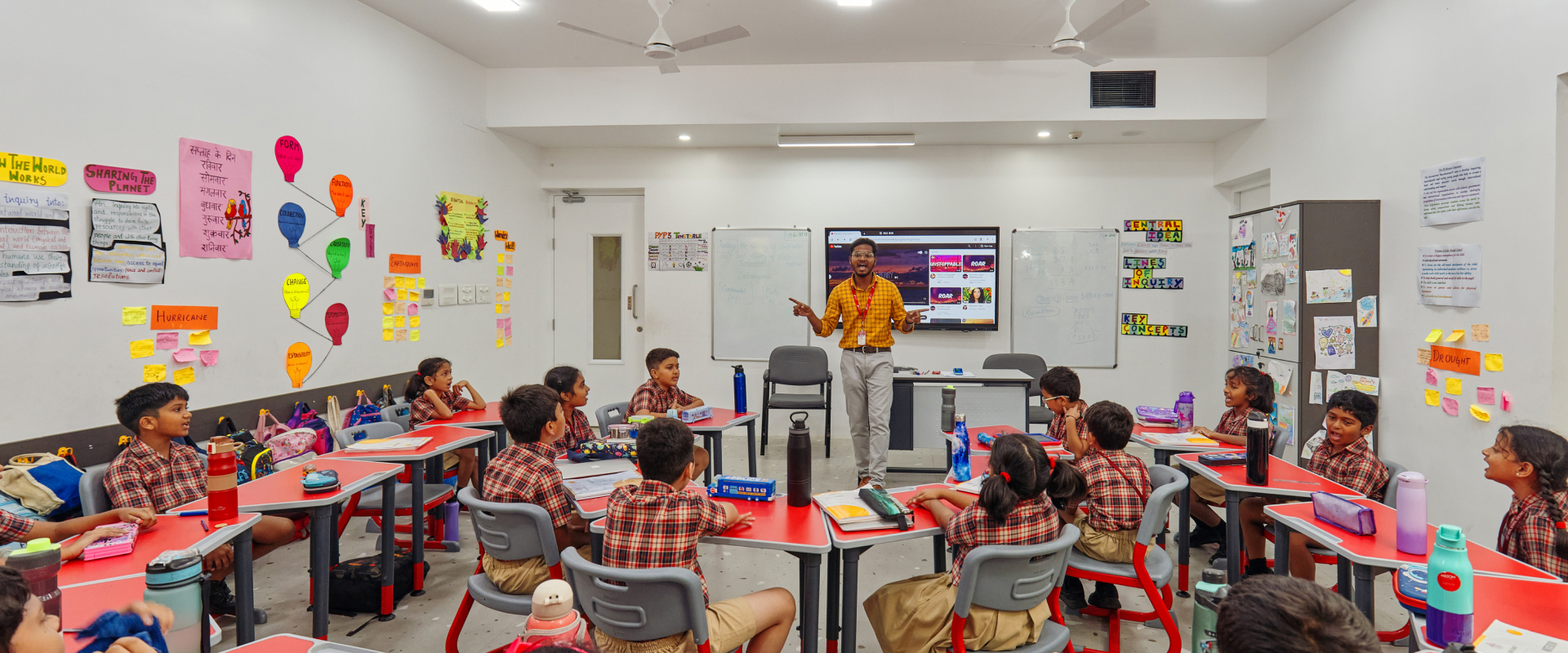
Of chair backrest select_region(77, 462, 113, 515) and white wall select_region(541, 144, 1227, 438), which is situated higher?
white wall select_region(541, 144, 1227, 438)

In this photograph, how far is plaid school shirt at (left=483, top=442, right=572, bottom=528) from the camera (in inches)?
93.8

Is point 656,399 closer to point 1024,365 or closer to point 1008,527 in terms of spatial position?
point 1008,527

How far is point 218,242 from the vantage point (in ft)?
11.9

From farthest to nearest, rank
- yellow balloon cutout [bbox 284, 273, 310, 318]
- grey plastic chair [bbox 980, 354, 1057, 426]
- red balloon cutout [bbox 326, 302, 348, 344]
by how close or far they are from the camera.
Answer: grey plastic chair [bbox 980, 354, 1057, 426]
red balloon cutout [bbox 326, 302, 348, 344]
yellow balloon cutout [bbox 284, 273, 310, 318]

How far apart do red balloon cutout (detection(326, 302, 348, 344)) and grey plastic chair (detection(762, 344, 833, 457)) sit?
3006 mm

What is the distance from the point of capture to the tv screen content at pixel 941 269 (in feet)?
20.7

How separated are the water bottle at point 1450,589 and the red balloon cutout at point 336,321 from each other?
4.94m

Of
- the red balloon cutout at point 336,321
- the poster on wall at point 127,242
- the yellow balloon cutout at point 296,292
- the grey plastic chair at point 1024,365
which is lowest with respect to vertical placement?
the grey plastic chair at point 1024,365

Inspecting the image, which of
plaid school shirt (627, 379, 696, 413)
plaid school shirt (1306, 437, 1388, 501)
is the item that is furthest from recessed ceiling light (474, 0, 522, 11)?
plaid school shirt (1306, 437, 1388, 501)

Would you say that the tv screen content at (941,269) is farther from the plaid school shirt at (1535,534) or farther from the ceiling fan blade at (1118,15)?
the plaid school shirt at (1535,534)

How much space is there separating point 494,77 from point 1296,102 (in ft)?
19.5

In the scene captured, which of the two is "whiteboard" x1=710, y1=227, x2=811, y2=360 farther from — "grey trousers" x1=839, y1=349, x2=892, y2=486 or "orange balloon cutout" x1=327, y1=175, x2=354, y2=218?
"orange balloon cutout" x1=327, y1=175, x2=354, y2=218

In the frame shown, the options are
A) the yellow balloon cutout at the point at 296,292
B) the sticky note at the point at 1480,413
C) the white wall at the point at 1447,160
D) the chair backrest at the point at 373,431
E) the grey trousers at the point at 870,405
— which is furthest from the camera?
the grey trousers at the point at 870,405

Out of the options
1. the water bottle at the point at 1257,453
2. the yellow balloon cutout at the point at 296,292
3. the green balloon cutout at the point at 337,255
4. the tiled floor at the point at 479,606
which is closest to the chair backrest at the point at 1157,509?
the water bottle at the point at 1257,453
